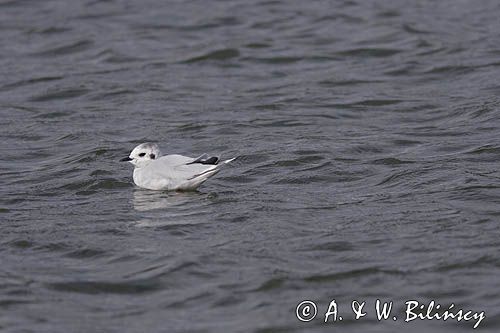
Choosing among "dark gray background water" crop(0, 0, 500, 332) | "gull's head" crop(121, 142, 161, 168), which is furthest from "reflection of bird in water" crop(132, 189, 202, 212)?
"gull's head" crop(121, 142, 161, 168)

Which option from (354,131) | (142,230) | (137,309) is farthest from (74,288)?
(354,131)

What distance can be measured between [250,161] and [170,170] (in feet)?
5.06

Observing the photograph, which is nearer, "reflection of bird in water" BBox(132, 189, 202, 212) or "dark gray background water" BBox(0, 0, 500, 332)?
"dark gray background water" BBox(0, 0, 500, 332)

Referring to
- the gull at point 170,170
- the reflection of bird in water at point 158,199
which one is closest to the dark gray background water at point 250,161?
the reflection of bird in water at point 158,199

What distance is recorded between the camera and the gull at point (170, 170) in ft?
37.2

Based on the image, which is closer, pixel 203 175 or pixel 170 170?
pixel 203 175

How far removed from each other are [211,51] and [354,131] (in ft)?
17.2

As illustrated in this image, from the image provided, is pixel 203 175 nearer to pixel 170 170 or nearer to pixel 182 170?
pixel 182 170

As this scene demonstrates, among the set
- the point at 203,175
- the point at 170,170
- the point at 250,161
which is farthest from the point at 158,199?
the point at 250,161

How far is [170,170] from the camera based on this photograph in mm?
11539

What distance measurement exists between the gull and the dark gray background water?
0.47 feet

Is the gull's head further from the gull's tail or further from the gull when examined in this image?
the gull's tail

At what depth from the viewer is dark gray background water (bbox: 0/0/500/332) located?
8.76m

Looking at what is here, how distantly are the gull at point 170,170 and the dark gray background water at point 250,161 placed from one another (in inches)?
5.6
